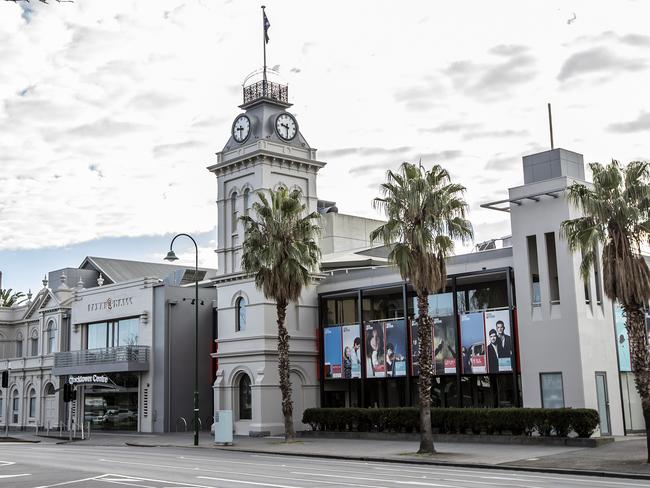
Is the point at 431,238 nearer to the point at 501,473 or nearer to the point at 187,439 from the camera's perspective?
the point at 501,473

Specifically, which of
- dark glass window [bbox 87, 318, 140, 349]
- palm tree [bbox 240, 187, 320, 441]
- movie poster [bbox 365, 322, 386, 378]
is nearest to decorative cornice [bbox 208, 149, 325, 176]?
palm tree [bbox 240, 187, 320, 441]

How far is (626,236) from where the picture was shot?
86.5 ft

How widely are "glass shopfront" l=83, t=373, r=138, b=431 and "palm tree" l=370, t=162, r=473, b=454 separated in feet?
87.2

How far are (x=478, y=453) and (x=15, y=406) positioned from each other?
150 feet

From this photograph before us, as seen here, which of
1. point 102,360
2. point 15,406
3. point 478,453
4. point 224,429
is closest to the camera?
point 478,453

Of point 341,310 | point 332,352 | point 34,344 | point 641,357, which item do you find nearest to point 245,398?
point 332,352

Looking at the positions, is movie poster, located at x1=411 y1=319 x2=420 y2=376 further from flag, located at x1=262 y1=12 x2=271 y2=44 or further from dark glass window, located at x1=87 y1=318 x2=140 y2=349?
flag, located at x1=262 y1=12 x2=271 y2=44

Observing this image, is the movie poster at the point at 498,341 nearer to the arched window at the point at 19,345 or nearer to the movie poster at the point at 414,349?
the movie poster at the point at 414,349

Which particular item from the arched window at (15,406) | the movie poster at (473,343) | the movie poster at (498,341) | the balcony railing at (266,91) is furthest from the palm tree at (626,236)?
the arched window at (15,406)

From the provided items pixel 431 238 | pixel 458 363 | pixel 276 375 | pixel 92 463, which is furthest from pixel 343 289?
pixel 92 463

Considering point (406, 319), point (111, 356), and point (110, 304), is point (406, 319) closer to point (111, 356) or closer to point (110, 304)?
point (111, 356)

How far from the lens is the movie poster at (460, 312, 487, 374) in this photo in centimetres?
3769

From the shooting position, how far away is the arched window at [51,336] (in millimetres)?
61000

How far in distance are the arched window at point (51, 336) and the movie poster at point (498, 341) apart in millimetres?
35868
